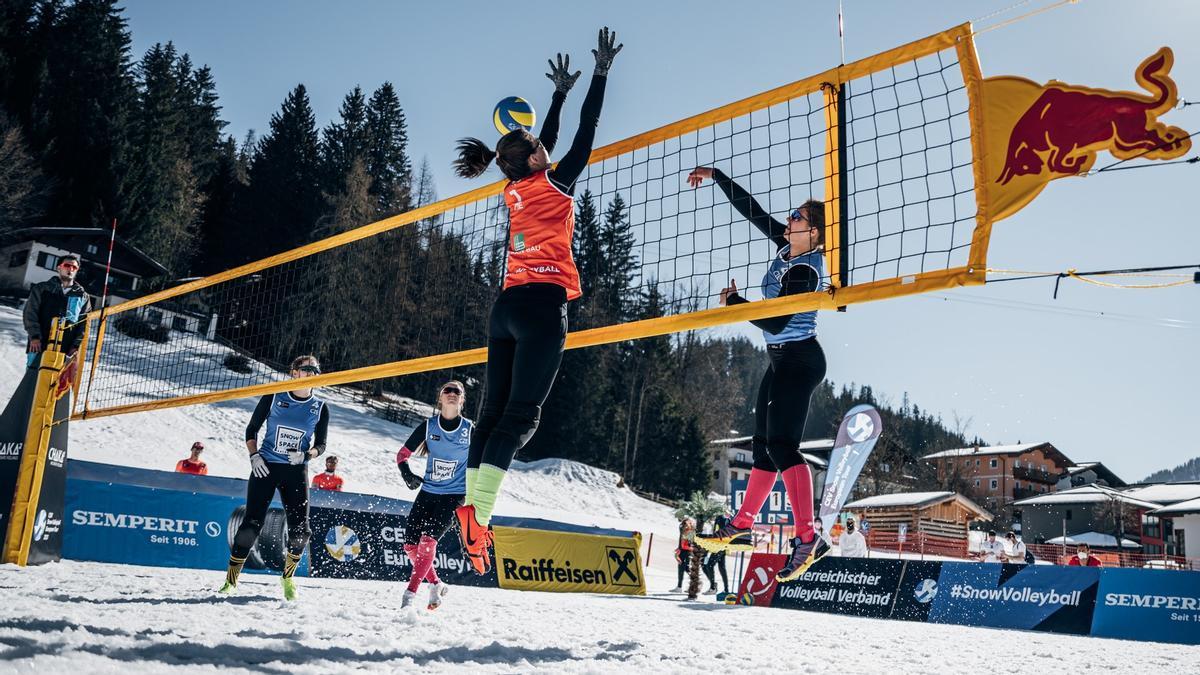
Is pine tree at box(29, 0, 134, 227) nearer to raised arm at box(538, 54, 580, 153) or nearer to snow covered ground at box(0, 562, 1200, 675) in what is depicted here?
snow covered ground at box(0, 562, 1200, 675)

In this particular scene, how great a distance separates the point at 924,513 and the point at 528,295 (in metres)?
42.5

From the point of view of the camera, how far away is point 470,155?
13.8 ft

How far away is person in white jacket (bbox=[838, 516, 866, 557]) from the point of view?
47.1 ft

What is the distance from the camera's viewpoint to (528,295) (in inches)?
149

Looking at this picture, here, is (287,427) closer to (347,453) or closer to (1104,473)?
(347,453)

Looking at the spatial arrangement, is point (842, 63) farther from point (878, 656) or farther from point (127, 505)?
point (127, 505)

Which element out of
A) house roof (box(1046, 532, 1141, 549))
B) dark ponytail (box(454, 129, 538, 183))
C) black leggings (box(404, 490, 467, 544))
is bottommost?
house roof (box(1046, 532, 1141, 549))

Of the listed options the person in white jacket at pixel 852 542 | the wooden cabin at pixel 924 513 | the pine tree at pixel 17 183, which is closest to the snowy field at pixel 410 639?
the person in white jacket at pixel 852 542

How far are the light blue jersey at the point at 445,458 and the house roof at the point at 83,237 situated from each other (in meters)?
32.8

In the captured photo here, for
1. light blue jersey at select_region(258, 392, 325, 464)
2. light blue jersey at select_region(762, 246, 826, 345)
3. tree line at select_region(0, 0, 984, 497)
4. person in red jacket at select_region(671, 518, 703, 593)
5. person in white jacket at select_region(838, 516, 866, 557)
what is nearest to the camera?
light blue jersey at select_region(762, 246, 826, 345)

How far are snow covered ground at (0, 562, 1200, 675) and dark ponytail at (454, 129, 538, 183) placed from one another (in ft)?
7.57

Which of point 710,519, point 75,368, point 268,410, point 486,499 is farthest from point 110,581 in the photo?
point 710,519

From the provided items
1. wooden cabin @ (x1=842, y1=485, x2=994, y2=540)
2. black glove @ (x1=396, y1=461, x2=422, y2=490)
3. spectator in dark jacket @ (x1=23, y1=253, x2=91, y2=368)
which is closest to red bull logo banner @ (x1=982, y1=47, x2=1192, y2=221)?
black glove @ (x1=396, y1=461, x2=422, y2=490)

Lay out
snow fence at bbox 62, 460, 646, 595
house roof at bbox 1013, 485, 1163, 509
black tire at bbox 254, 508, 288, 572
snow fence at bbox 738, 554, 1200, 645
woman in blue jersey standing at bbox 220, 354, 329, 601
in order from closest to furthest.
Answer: woman in blue jersey standing at bbox 220, 354, 329, 601 → snow fence at bbox 62, 460, 646, 595 → black tire at bbox 254, 508, 288, 572 → snow fence at bbox 738, 554, 1200, 645 → house roof at bbox 1013, 485, 1163, 509
